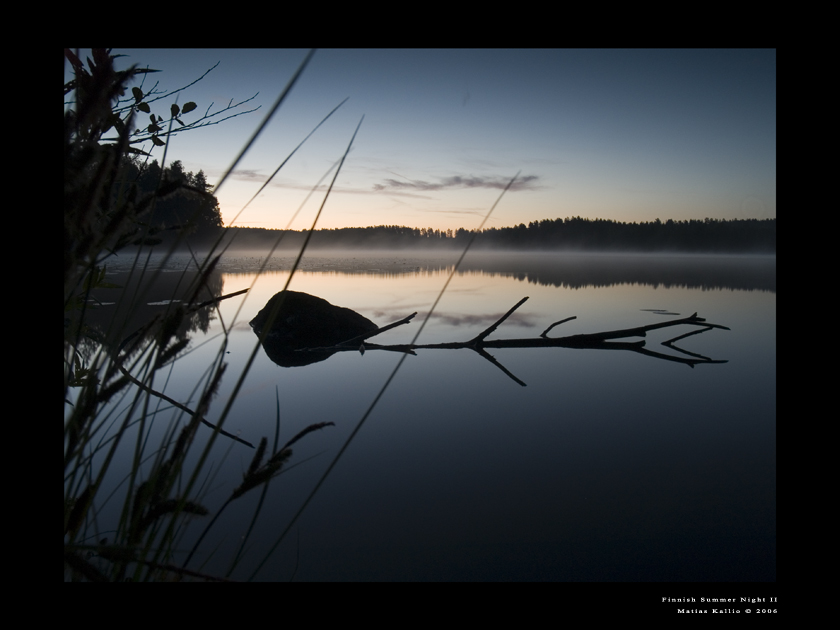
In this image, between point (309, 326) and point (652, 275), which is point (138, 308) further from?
point (652, 275)

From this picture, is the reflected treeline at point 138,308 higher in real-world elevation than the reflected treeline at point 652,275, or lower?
lower

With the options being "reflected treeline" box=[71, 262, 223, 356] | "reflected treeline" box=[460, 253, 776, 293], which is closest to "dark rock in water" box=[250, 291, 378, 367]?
"reflected treeline" box=[71, 262, 223, 356]

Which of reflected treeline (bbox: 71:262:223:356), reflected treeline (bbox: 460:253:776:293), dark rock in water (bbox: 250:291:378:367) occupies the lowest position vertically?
dark rock in water (bbox: 250:291:378:367)

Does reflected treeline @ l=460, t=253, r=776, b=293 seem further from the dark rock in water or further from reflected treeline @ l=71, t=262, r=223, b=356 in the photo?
reflected treeline @ l=71, t=262, r=223, b=356

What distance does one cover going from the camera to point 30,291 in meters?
0.72

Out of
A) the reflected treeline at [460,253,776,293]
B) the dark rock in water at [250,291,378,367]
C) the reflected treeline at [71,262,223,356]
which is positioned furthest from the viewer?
the reflected treeline at [460,253,776,293]

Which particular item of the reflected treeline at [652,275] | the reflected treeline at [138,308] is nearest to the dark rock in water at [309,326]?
the reflected treeline at [138,308]

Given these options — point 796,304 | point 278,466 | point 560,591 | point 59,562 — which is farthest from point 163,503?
point 796,304

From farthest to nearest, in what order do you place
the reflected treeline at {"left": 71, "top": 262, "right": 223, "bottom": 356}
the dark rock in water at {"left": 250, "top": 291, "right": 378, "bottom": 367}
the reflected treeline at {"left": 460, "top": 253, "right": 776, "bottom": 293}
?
the reflected treeline at {"left": 460, "top": 253, "right": 776, "bottom": 293}, the dark rock in water at {"left": 250, "top": 291, "right": 378, "bottom": 367}, the reflected treeline at {"left": 71, "top": 262, "right": 223, "bottom": 356}

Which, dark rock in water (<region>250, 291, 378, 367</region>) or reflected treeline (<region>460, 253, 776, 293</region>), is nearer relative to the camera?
dark rock in water (<region>250, 291, 378, 367</region>)

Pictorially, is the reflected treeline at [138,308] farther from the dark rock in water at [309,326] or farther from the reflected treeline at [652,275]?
the reflected treeline at [652,275]

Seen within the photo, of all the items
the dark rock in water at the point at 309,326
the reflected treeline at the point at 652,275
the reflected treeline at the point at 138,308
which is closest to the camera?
the reflected treeline at the point at 138,308

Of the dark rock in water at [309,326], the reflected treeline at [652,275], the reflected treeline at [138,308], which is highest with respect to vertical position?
the reflected treeline at [652,275]
